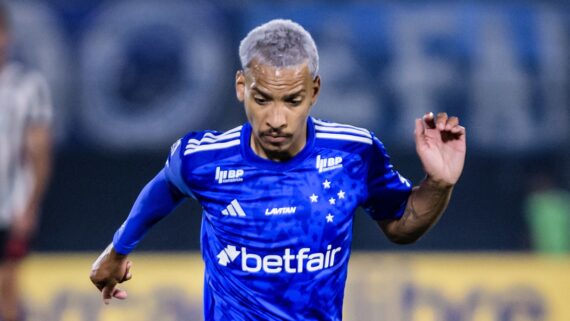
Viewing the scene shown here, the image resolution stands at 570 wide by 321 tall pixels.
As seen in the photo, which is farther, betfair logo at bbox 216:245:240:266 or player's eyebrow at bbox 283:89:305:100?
betfair logo at bbox 216:245:240:266

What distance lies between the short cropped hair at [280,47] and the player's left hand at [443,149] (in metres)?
0.47

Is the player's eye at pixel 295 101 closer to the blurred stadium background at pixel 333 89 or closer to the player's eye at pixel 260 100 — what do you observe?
the player's eye at pixel 260 100

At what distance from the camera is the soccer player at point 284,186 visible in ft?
12.2

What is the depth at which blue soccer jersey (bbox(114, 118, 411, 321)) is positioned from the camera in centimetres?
381

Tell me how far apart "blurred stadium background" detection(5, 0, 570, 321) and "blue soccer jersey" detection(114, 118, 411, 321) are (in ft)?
24.2

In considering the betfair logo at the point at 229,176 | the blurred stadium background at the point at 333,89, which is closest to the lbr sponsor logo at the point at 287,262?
the betfair logo at the point at 229,176

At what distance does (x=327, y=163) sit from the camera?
388 cm

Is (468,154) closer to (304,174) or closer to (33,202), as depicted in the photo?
(33,202)

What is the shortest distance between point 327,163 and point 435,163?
367mm

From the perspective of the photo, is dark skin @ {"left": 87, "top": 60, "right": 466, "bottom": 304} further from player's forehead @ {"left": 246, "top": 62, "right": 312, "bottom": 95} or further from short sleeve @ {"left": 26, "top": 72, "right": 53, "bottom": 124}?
short sleeve @ {"left": 26, "top": 72, "right": 53, "bottom": 124}

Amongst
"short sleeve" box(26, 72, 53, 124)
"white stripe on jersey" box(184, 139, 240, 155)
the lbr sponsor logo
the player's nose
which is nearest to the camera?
the player's nose

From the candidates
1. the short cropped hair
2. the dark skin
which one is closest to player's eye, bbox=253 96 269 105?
the dark skin

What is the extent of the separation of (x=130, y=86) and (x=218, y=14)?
1.16 m

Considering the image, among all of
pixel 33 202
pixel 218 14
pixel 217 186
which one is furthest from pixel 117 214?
pixel 217 186
